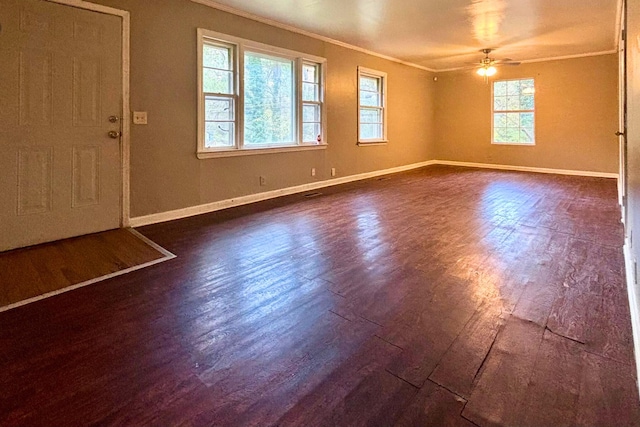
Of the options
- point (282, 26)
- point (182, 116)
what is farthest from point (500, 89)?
point (182, 116)

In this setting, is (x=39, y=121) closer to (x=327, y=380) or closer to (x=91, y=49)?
(x=91, y=49)

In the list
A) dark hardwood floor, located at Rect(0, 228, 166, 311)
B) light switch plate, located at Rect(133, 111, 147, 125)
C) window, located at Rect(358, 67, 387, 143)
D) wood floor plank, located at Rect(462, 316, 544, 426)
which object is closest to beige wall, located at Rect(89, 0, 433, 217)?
light switch plate, located at Rect(133, 111, 147, 125)

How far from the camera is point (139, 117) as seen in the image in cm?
406

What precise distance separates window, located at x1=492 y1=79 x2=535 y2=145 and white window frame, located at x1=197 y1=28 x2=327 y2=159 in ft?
16.4

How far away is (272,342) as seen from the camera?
191 centimetres

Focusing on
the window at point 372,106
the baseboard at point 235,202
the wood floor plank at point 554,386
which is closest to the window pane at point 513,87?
the window at point 372,106

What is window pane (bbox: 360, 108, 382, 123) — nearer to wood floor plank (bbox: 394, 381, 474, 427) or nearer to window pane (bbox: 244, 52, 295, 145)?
window pane (bbox: 244, 52, 295, 145)

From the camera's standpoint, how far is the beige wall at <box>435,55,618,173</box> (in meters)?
7.79

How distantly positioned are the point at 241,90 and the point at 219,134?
641 mm

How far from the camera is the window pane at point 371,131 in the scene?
305 inches

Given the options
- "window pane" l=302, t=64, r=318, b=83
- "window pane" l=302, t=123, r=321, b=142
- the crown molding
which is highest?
the crown molding

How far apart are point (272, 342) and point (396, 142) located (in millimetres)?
7487

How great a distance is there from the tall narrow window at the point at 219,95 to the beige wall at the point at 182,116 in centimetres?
22

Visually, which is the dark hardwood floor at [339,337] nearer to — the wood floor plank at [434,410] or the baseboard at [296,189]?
the wood floor plank at [434,410]
